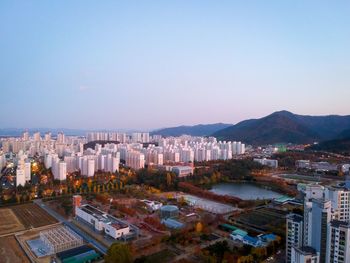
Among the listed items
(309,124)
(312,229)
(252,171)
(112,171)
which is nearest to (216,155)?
(252,171)

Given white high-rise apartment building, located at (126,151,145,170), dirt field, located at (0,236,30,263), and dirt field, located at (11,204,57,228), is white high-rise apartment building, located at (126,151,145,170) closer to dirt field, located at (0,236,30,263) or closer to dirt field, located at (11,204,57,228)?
dirt field, located at (11,204,57,228)

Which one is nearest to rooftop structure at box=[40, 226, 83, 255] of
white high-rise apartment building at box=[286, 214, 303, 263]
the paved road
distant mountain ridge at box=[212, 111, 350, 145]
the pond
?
the paved road

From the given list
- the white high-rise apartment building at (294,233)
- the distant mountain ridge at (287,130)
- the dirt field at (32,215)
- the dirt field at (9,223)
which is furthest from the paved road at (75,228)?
the distant mountain ridge at (287,130)

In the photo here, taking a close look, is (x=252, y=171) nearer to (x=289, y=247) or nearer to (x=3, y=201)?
(x=289, y=247)

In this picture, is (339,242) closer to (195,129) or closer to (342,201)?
(342,201)

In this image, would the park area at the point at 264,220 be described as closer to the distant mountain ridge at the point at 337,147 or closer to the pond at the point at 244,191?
the pond at the point at 244,191

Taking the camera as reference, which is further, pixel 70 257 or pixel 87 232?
pixel 87 232
